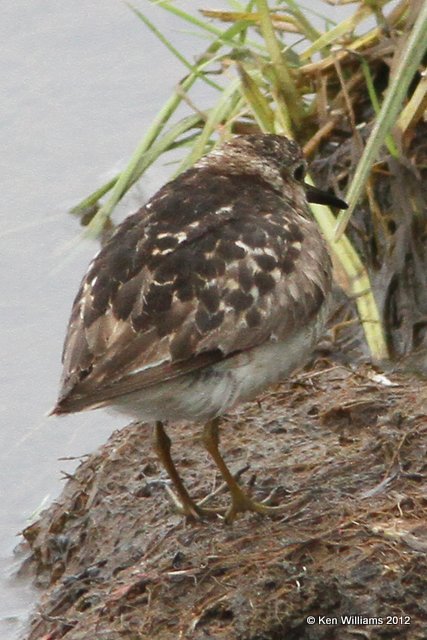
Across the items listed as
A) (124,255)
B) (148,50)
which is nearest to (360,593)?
(124,255)

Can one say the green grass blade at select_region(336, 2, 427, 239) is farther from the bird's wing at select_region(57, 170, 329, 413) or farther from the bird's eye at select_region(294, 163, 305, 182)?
the bird's wing at select_region(57, 170, 329, 413)

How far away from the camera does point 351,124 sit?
700 centimetres

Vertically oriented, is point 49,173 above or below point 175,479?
below

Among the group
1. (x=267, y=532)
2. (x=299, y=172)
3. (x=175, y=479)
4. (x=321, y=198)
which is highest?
(x=299, y=172)

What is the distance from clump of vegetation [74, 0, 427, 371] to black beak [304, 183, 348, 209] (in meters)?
0.12

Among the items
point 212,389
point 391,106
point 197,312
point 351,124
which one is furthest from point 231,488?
point 351,124

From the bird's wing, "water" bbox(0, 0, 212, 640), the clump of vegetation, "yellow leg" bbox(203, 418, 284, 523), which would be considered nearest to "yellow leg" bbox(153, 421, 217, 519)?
"yellow leg" bbox(203, 418, 284, 523)

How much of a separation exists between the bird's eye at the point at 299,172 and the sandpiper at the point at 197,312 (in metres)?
0.49

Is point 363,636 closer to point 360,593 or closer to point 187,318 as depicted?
point 360,593

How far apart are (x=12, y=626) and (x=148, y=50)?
202 inches

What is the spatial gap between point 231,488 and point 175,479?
10.2 inches

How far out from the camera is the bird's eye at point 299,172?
6.08 m

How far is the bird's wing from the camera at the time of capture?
488 centimetres

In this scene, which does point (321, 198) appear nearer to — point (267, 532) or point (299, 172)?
point (299, 172)
